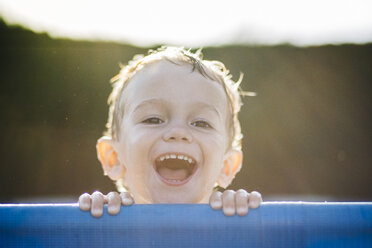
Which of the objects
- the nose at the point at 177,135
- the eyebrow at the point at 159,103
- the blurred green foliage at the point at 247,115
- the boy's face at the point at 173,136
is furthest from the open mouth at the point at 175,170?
the blurred green foliage at the point at 247,115

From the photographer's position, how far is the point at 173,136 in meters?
1.70

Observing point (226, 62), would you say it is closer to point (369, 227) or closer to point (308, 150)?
point (308, 150)

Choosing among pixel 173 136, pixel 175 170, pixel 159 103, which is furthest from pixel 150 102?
pixel 175 170

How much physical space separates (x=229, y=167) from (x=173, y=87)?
60 centimetres

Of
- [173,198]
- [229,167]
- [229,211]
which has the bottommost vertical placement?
[229,211]

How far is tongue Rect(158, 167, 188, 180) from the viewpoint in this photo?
1902 mm

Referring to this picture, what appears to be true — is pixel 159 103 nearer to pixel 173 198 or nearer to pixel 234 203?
pixel 173 198

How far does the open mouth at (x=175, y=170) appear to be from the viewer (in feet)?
5.91

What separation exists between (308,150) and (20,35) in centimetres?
510

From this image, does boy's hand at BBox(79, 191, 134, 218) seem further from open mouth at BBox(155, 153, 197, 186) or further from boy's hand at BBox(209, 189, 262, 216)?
open mouth at BBox(155, 153, 197, 186)

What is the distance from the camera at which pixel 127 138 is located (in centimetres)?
188

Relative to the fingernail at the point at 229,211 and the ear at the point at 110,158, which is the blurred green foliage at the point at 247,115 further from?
the fingernail at the point at 229,211

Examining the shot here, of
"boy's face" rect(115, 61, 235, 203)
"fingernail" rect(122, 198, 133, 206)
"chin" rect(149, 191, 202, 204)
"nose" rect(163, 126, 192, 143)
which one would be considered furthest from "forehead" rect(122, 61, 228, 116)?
"fingernail" rect(122, 198, 133, 206)

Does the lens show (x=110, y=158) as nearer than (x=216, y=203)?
No
